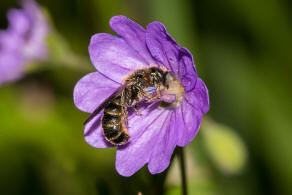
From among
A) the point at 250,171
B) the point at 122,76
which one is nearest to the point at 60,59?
the point at 122,76

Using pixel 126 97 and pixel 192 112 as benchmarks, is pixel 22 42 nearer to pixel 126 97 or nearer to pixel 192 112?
pixel 126 97

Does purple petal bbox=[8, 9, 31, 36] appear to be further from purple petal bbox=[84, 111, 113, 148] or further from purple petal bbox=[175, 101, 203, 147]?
purple petal bbox=[175, 101, 203, 147]

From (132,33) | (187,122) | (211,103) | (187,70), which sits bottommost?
(211,103)

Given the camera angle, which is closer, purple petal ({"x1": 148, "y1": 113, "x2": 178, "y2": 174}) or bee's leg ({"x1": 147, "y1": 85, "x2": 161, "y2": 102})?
purple petal ({"x1": 148, "y1": 113, "x2": 178, "y2": 174})

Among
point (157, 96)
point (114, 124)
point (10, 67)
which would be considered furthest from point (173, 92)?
point (10, 67)

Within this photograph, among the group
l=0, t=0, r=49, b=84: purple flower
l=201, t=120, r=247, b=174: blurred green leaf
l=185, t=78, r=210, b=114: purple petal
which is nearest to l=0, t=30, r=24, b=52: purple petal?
l=0, t=0, r=49, b=84: purple flower

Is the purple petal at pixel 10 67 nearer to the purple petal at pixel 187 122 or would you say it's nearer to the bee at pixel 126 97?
the bee at pixel 126 97
